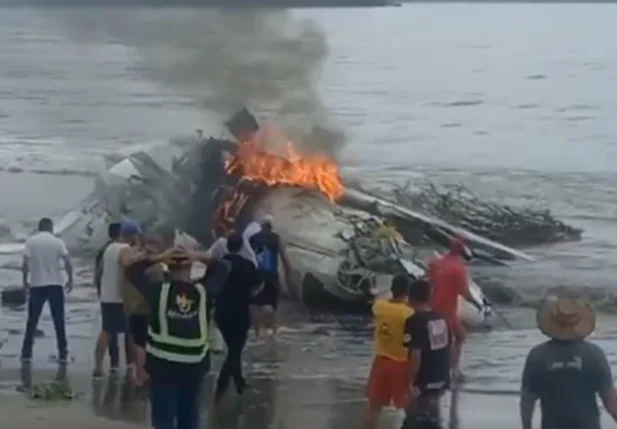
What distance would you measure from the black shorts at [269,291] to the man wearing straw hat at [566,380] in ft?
18.0

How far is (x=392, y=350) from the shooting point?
9.22m

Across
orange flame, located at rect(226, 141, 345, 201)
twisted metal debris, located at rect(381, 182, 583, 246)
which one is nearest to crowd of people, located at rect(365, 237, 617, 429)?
orange flame, located at rect(226, 141, 345, 201)

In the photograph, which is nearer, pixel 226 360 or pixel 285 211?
pixel 226 360

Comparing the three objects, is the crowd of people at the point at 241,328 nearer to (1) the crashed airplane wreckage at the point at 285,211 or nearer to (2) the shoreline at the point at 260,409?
(2) the shoreline at the point at 260,409

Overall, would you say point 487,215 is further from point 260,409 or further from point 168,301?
point 168,301

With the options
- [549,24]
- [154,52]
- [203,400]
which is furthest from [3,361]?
[549,24]

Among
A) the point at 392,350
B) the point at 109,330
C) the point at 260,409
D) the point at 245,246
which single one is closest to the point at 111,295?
the point at 109,330

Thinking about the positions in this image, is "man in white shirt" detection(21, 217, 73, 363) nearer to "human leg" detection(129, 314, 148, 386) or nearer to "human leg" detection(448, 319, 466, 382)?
"human leg" detection(129, 314, 148, 386)

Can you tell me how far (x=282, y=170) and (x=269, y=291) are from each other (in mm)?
3952

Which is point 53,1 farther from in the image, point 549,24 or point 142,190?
point 549,24

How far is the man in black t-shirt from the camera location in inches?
→ 349

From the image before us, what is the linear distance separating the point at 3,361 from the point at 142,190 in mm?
5750

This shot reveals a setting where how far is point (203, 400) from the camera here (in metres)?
10.7

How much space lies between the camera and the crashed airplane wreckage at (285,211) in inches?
617
